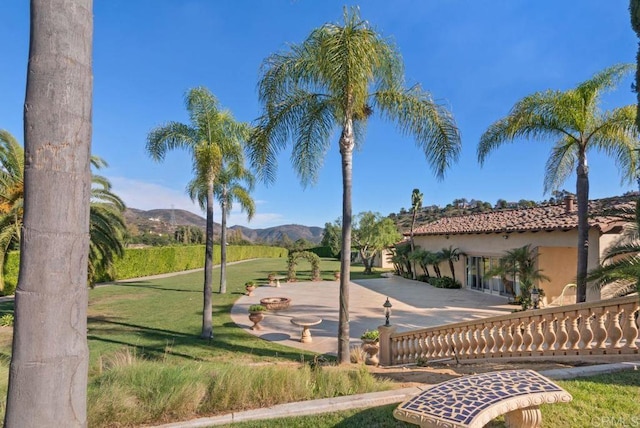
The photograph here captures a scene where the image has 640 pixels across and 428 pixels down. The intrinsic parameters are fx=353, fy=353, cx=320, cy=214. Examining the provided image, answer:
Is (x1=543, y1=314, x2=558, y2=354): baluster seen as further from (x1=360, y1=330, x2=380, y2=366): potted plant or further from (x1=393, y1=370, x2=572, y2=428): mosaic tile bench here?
(x1=360, y1=330, x2=380, y2=366): potted plant

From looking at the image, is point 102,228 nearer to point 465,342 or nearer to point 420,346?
point 420,346

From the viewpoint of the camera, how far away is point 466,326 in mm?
7469

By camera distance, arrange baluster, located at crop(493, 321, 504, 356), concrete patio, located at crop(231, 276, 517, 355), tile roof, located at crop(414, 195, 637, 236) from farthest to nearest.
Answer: tile roof, located at crop(414, 195, 637, 236) < concrete patio, located at crop(231, 276, 517, 355) < baluster, located at crop(493, 321, 504, 356)

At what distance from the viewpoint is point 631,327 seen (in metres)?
5.32

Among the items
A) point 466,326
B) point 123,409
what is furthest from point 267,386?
point 466,326

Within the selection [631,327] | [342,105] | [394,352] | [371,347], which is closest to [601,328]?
[631,327]

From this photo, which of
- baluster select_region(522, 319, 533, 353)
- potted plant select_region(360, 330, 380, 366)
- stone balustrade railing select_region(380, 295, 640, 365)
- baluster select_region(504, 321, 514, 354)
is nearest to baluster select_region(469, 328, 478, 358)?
stone balustrade railing select_region(380, 295, 640, 365)

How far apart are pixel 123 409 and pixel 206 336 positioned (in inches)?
280

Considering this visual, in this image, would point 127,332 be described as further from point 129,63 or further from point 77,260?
point 77,260

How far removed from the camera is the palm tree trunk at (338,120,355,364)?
26.4 ft

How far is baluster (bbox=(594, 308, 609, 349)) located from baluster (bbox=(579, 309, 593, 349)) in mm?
90

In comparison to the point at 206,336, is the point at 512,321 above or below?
above

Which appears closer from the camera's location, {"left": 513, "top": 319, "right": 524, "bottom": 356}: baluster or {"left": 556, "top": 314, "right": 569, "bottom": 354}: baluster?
{"left": 556, "top": 314, "right": 569, "bottom": 354}: baluster

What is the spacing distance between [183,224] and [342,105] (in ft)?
310
